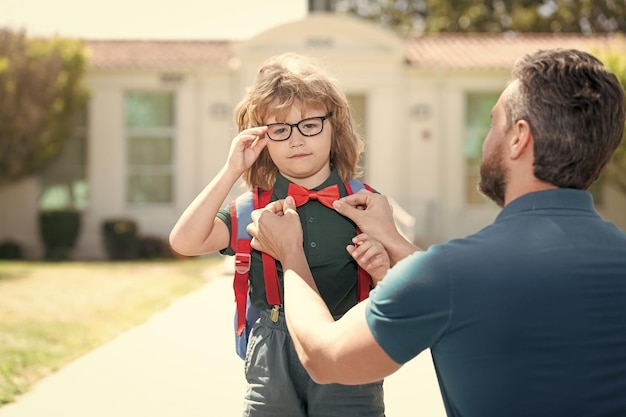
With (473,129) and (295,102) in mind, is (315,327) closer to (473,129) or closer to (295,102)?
(295,102)

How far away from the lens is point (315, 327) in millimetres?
2000

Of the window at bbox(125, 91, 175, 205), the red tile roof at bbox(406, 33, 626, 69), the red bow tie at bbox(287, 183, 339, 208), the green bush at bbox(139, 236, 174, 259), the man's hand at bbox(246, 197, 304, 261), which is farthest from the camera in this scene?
the window at bbox(125, 91, 175, 205)

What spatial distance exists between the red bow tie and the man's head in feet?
3.13

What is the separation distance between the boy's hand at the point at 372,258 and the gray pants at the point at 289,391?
0.35 metres

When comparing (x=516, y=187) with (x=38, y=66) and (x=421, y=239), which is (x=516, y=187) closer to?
(x=421, y=239)

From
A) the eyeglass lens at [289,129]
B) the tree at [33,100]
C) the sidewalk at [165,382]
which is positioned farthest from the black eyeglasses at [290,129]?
the tree at [33,100]

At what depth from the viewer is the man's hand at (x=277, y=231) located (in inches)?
92.5

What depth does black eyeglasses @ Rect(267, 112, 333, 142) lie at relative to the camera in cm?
276

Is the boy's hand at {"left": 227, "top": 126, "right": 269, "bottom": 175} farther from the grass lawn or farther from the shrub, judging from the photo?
the shrub

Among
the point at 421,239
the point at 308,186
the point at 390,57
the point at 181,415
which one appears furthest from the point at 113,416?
the point at 390,57

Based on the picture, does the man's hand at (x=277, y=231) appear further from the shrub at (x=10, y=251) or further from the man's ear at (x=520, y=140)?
the shrub at (x=10, y=251)

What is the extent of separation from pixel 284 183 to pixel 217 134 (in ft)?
44.0

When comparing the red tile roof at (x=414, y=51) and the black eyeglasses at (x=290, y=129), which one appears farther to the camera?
the red tile roof at (x=414, y=51)

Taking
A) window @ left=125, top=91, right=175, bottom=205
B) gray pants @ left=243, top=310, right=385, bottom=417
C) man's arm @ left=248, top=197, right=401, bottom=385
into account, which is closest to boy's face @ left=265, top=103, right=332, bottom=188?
man's arm @ left=248, top=197, right=401, bottom=385
